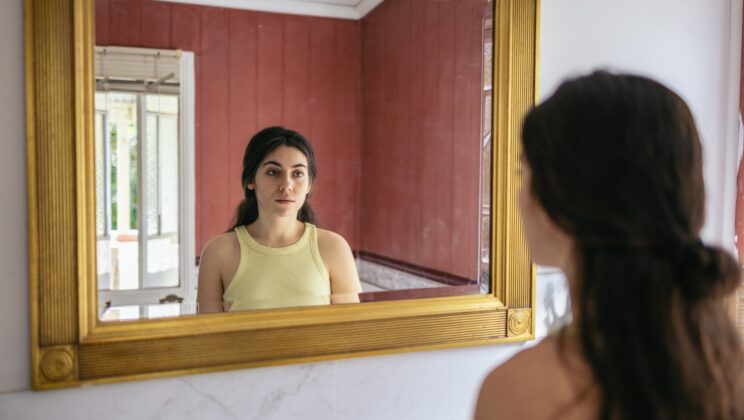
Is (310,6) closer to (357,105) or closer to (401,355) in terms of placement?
(357,105)

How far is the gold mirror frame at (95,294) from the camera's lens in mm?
811

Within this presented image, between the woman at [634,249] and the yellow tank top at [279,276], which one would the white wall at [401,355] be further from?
the woman at [634,249]

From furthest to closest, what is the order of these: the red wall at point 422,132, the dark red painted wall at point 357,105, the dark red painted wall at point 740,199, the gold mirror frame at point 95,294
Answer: the dark red painted wall at point 740,199, the red wall at point 422,132, the dark red painted wall at point 357,105, the gold mirror frame at point 95,294

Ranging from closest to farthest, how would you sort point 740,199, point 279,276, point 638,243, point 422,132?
point 638,243
point 279,276
point 422,132
point 740,199

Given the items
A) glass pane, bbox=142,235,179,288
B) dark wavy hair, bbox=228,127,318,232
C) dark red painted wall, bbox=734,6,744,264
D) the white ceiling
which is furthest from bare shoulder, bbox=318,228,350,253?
dark red painted wall, bbox=734,6,744,264

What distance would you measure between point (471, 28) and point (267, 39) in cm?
35

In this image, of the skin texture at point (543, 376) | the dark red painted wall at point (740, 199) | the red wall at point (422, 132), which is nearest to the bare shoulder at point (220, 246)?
the red wall at point (422, 132)

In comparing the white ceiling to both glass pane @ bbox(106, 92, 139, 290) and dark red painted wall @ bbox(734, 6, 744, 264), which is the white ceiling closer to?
glass pane @ bbox(106, 92, 139, 290)

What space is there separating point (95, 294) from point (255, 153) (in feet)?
0.97

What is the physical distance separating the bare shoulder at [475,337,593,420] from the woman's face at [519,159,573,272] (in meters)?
0.08

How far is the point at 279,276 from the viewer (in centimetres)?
97

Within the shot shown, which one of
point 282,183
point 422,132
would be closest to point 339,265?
point 282,183

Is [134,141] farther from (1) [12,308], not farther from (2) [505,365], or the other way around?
(2) [505,365]

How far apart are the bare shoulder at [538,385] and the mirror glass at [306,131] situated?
419mm
